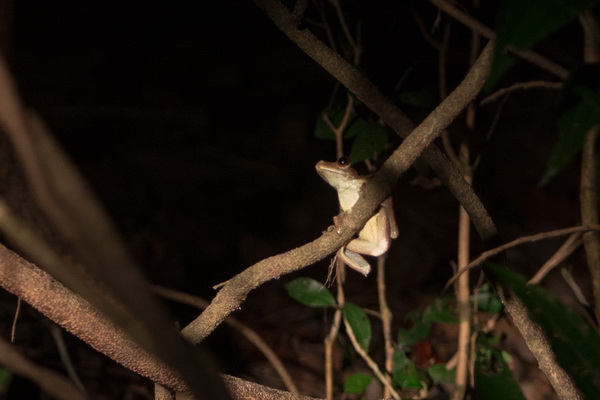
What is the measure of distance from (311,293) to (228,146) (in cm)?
315

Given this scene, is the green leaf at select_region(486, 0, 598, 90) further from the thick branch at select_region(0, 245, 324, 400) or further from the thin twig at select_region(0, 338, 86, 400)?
the thick branch at select_region(0, 245, 324, 400)

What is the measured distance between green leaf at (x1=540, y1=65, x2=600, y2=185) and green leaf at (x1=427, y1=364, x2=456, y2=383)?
2.05m

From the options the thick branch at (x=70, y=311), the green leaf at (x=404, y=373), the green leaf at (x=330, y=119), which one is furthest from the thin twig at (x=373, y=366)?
the thick branch at (x=70, y=311)

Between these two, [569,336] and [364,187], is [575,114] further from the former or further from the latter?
[364,187]

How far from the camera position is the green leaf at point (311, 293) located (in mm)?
2441

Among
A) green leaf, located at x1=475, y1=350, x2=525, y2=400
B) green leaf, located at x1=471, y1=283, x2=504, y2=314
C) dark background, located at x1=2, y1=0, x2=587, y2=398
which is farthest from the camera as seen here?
dark background, located at x1=2, y1=0, x2=587, y2=398

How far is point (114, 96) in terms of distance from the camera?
198 inches

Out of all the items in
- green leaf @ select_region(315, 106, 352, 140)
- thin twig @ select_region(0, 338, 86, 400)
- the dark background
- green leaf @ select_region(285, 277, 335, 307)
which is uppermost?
the dark background

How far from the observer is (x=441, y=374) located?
263cm

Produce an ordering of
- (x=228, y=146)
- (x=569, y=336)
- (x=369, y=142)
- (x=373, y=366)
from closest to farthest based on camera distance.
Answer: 1. (x=569, y=336)
2. (x=369, y=142)
3. (x=373, y=366)
4. (x=228, y=146)

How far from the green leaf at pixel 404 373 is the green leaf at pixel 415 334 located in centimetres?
7

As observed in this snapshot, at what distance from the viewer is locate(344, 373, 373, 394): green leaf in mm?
2449

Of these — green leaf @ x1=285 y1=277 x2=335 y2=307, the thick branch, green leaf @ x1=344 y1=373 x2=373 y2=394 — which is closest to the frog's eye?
green leaf @ x1=285 y1=277 x2=335 y2=307

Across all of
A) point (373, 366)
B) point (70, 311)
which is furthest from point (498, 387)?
point (373, 366)
